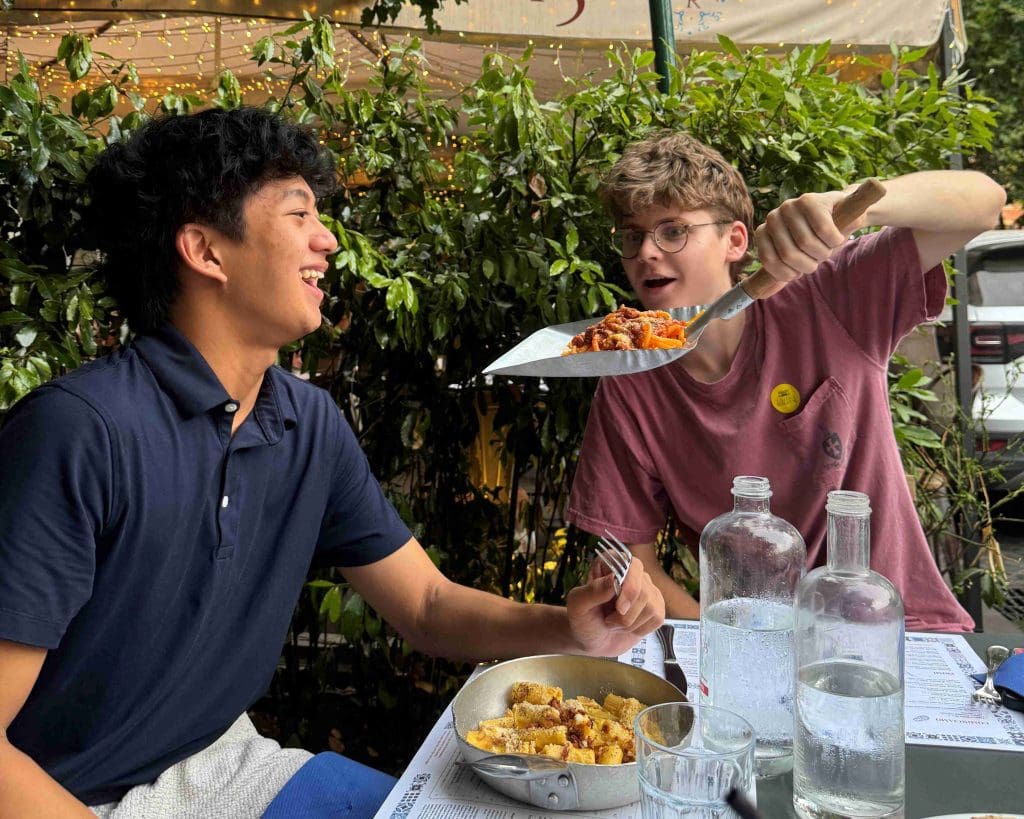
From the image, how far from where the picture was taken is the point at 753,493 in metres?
1.23

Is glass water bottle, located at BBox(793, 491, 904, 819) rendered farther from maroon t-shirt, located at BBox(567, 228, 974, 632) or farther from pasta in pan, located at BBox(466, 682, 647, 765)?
maroon t-shirt, located at BBox(567, 228, 974, 632)

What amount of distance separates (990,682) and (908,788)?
35 cm

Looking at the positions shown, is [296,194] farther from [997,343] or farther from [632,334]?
[997,343]

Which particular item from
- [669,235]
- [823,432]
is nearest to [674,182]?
[669,235]

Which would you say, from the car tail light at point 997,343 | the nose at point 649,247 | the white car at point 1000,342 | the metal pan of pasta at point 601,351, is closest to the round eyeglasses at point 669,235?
the nose at point 649,247

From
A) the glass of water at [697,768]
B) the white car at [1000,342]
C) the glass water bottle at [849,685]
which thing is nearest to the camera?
the glass of water at [697,768]

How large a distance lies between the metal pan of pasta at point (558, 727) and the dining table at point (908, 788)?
33 millimetres

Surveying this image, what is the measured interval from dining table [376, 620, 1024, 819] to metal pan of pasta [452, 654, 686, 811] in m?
0.03

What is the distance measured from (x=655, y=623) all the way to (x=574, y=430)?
1377 mm

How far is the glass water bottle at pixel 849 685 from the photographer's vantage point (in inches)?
39.9

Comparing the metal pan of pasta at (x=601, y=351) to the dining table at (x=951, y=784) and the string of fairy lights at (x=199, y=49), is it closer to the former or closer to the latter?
the dining table at (x=951, y=784)

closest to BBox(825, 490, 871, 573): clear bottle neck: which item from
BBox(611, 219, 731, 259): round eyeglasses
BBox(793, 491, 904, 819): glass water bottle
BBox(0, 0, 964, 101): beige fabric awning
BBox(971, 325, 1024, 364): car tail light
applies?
BBox(793, 491, 904, 819): glass water bottle

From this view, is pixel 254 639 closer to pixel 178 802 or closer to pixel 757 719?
pixel 178 802

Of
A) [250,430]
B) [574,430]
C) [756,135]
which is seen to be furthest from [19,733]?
[756,135]
